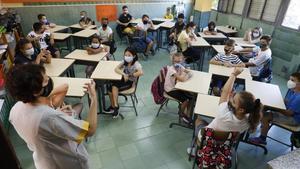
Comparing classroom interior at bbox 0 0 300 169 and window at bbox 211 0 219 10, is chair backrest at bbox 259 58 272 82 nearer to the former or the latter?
classroom interior at bbox 0 0 300 169

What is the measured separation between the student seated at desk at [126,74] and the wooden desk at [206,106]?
3.84ft

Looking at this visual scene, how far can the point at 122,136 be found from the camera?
9.82ft

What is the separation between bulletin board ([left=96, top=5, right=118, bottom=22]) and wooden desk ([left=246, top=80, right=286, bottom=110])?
5.44 meters

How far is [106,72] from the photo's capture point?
125 inches

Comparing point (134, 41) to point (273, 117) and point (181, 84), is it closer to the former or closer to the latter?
point (181, 84)

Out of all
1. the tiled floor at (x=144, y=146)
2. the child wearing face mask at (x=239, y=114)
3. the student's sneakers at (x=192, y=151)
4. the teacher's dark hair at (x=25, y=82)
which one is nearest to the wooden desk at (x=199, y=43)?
the tiled floor at (x=144, y=146)

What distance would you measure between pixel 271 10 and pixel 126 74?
4.77 m

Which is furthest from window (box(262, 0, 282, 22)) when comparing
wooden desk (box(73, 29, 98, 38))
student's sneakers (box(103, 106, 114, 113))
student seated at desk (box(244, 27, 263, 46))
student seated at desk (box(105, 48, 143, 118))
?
student's sneakers (box(103, 106, 114, 113))

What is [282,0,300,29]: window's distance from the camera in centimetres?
479

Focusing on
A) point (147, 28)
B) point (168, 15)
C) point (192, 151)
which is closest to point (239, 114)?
point (192, 151)

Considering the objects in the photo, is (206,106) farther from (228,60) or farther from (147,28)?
(147,28)

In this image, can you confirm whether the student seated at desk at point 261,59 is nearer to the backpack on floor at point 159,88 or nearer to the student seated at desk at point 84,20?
the backpack on floor at point 159,88

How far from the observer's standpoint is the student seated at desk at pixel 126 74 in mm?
3211

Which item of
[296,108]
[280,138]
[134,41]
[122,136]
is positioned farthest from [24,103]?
[134,41]
